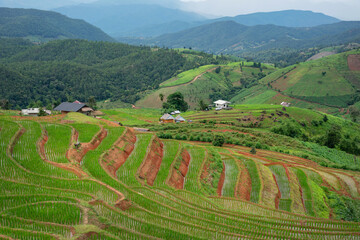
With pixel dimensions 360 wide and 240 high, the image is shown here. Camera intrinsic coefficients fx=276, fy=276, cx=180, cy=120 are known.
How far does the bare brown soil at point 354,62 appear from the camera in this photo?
168375 mm

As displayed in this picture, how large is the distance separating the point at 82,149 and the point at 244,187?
22.4 meters

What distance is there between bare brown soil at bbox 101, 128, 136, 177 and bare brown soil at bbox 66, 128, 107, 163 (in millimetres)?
2855

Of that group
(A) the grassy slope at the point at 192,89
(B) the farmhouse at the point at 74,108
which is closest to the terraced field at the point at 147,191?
(B) the farmhouse at the point at 74,108

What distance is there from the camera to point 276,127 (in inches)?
3484

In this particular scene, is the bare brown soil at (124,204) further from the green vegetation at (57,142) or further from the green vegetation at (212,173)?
the green vegetation at (212,173)

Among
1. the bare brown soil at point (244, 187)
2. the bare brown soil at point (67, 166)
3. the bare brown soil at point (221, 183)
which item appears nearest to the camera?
the bare brown soil at point (67, 166)

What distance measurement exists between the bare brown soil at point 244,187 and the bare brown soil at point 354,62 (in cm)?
16239

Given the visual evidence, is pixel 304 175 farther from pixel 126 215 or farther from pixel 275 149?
pixel 126 215

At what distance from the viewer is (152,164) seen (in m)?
37.4

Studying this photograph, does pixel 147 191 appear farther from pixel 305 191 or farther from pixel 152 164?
pixel 305 191

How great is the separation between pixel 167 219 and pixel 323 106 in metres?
A: 143

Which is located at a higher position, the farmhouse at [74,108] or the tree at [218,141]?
the farmhouse at [74,108]

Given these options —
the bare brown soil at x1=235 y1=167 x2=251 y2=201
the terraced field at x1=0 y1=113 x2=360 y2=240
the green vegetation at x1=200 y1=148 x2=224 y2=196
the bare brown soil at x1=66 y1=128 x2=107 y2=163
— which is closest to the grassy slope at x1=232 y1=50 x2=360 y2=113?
the terraced field at x1=0 y1=113 x2=360 y2=240

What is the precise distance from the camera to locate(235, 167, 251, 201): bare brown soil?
118 feet
